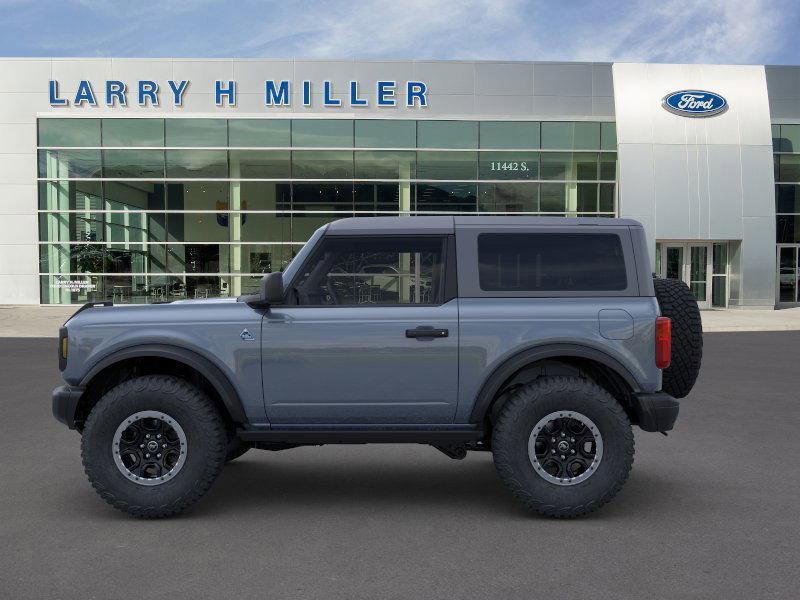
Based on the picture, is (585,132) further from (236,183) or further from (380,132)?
(236,183)

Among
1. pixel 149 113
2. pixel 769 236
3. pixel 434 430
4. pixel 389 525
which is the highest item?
pixel 149 113

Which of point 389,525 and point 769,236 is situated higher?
point 769,236

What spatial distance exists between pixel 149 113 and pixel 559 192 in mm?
15533

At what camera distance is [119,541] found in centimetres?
455

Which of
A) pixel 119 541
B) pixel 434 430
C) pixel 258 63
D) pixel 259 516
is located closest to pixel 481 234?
pixel 434 430

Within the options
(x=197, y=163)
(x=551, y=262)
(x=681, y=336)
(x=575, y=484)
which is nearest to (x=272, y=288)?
(x=551, y=262)

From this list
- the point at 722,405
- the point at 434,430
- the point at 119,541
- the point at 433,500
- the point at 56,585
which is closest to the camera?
the point at 56,585

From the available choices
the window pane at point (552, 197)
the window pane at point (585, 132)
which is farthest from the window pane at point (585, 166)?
the window pane at point (552, 197)

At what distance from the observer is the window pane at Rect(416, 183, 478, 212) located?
29.3m

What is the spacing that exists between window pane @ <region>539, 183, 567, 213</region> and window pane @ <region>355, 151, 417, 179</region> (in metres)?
5.01

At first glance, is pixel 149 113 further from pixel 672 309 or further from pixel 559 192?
pixel 672 309

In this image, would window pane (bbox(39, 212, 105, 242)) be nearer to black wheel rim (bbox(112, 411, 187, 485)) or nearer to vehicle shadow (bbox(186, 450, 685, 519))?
vehicle shadow (bbox(186, 450, 685, 519))

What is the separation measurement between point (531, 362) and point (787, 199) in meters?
28.9

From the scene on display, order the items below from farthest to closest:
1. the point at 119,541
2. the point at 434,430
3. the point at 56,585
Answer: the point at 434,430 < the point at 119,541 < the point at 56,585
